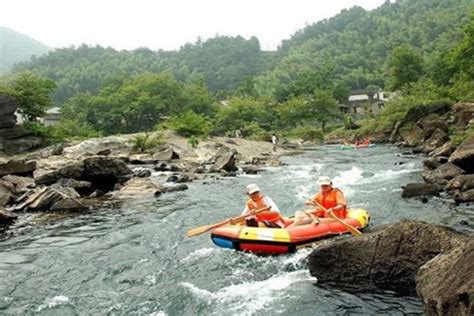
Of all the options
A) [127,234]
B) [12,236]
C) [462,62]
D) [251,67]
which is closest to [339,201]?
[127,234]

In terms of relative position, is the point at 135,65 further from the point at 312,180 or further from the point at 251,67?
the point at 312,180

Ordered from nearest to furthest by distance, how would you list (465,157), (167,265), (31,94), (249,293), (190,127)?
1. (249,293)
2. (167,265)
3. (465,157)
4. (31,94)
5. (190,127)

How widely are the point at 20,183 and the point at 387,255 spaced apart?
14.0 metres

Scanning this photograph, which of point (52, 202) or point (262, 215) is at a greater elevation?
point (262, 215)

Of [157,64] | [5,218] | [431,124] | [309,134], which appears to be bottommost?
→ [309,134]

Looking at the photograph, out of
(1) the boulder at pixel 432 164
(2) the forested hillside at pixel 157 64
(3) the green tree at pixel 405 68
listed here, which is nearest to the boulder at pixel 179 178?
(1) the boulder at pixel 432 164

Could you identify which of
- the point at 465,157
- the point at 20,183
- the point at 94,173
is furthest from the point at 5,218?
the point at 465,157

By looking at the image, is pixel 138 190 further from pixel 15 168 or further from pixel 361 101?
pixel 361 101

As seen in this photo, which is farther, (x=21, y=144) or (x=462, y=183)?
(x=21, y=144)

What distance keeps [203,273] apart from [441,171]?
9.70 metres

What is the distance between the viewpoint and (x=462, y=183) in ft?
41.6

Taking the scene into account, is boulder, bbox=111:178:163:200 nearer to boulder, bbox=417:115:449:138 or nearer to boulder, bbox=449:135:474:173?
boulder, bbox=449:135:474:173

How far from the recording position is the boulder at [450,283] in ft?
13.8

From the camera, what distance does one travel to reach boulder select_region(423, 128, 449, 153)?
24.3 m
